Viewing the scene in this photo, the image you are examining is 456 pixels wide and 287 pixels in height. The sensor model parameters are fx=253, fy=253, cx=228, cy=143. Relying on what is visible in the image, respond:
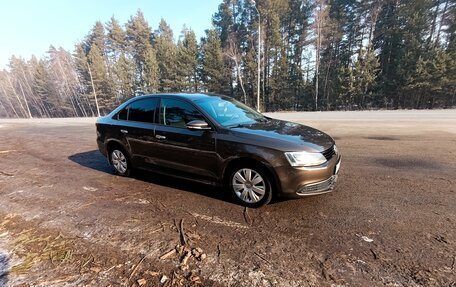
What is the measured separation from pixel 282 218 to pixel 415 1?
33.6m

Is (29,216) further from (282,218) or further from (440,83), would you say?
(440,83)

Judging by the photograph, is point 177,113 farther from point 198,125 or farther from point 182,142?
point 198,125

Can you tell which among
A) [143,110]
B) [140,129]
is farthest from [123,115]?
[140,129]

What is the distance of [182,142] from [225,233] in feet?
5.67

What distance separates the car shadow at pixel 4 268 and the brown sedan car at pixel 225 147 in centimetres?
236

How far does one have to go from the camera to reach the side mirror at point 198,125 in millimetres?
3879

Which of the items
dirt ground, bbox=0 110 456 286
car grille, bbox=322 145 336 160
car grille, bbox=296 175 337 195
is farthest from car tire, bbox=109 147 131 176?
car grille, bbox=322 145 336 160

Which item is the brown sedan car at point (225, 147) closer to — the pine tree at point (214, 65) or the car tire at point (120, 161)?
the car tire at point (120, 161)

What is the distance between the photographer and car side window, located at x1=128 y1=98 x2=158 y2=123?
473 cm

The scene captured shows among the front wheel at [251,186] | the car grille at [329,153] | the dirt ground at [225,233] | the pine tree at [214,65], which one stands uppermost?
the pine tree at [214,65]

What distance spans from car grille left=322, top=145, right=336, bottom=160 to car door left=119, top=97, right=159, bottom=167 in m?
2.91

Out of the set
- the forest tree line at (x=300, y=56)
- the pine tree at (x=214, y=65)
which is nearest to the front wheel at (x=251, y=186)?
the forest tree line at (x=300, y=56)

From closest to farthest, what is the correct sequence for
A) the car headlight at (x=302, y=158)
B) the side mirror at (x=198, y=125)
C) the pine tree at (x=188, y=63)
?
the car headlight at (x=302, y=158) → the side mirror at (x=198, y=125) → the pine tree at (x=188, y=63)

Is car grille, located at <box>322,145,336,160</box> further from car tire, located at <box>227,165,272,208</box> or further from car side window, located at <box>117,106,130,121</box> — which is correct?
car side window, located at <box>117,106,130,121</box>
